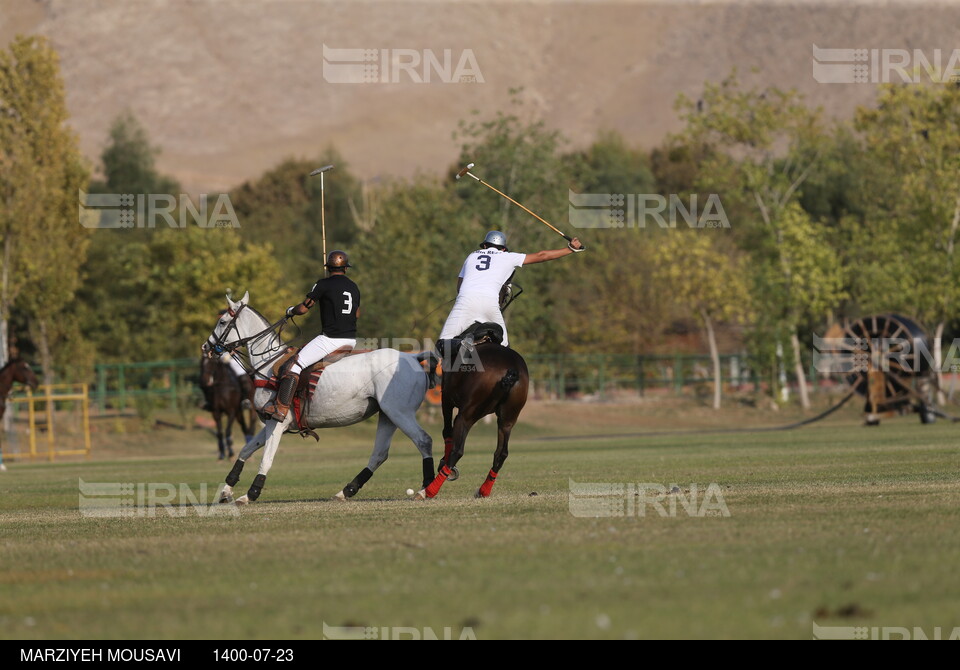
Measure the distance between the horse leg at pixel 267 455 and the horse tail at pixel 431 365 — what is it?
1.70 m

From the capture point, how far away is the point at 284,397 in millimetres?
16984

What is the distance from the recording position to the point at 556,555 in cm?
978

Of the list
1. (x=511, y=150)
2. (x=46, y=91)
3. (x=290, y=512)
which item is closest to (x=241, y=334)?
(x=290, y=512)

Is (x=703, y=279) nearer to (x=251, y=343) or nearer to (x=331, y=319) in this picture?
(x=251, y=343)

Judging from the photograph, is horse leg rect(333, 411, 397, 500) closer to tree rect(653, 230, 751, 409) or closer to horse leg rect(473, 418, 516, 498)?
horse leg rect(473, 418, 516, 498)

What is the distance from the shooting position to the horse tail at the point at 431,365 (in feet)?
53.8

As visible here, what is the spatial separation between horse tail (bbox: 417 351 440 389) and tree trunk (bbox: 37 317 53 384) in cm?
3710

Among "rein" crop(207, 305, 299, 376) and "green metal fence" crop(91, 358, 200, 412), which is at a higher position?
"rein" crop(207, 305, 299, 376)

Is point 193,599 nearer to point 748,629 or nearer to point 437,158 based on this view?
point 748,629

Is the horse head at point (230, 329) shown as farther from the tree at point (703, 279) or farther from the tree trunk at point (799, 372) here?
the tree at point (703, 279)

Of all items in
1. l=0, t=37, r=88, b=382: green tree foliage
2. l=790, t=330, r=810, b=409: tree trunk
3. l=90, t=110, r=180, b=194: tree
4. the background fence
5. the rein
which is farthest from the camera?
l=90, t=110, r=180, b=194: tree

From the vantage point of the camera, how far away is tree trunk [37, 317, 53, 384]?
5175 cm

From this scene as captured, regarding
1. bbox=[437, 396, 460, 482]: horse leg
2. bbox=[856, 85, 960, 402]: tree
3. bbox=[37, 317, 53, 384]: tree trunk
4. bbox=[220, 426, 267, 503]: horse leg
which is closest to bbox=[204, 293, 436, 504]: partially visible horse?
bbox=[220, 426, 267, 503]: horse leg

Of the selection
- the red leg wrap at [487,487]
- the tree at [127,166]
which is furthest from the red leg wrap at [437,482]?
the tree at [127,166]
